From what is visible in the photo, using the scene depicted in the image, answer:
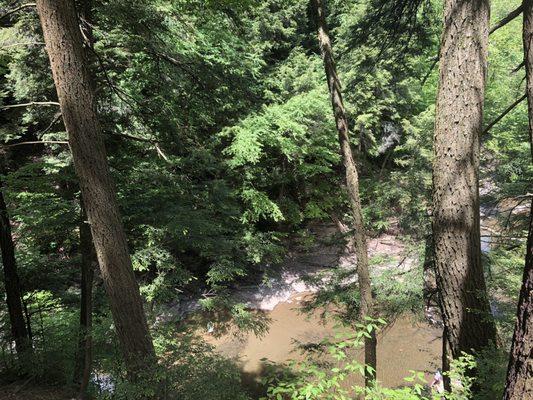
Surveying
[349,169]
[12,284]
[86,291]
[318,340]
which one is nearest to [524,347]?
[349,169]

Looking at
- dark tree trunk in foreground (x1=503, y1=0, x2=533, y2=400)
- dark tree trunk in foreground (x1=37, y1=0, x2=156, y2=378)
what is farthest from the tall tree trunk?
dark tree trunk in foreground (x1=37, y1=0, x2=156, y2=378)

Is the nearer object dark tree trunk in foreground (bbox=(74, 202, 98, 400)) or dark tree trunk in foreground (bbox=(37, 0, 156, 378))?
dark tree trunk in foreground (bbox=(37, 0, 156, 378))

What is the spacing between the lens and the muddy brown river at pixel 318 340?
7798 millimetres

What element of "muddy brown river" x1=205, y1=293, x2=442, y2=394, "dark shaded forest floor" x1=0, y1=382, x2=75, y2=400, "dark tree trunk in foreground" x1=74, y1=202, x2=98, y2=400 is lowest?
"muddy brown river" x1=205, y1=293, x2=442, y2=394

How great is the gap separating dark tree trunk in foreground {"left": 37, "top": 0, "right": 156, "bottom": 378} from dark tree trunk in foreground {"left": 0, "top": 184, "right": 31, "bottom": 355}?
2626 millimetres

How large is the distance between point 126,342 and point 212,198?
4095 millimetres

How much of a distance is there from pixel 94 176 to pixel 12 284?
3214 mm

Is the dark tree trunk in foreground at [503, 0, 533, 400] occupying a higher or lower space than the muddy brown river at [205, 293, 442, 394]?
higher

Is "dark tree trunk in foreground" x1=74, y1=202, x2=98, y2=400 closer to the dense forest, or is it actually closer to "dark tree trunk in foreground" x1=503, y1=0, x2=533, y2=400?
the dense forest

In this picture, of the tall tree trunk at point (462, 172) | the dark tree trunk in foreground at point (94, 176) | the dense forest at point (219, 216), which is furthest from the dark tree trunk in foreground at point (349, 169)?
the dark tree trunk in foreground at point (94, 176)

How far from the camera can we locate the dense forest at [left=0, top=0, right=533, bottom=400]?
297cm

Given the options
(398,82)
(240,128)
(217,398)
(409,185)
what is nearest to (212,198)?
(240,128)

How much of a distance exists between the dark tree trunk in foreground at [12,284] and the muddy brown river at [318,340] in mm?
3814

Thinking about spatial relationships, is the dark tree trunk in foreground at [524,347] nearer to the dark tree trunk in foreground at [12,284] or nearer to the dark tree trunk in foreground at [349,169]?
the dark tree trunk in foreground at [349,169]
